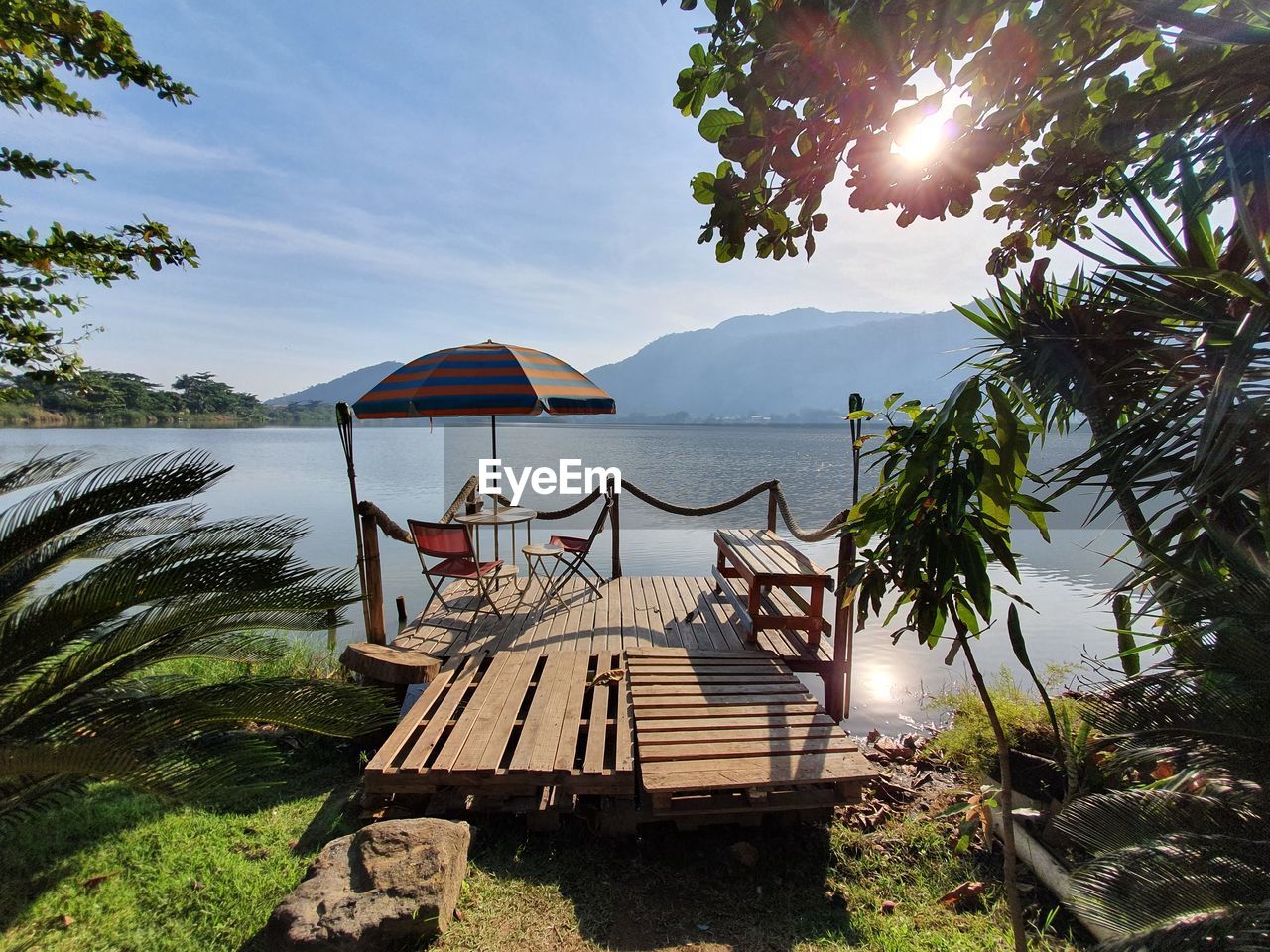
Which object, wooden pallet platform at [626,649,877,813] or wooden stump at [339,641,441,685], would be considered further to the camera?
wooden stump at [339,641,441,685]

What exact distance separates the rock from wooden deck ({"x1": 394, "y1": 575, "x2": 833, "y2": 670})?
1.85 meters

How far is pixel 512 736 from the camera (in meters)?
3.50

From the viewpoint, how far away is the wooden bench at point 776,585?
174 inches

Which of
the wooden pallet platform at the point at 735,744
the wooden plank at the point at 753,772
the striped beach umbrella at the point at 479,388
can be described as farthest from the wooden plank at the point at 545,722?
the striped beach umbrella at the point at 479,388

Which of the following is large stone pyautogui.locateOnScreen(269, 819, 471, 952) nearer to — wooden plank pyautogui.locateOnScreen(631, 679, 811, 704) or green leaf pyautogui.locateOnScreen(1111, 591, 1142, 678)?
wooden plank pyautogui.locateOnScreen(631, 679, 811, 704)

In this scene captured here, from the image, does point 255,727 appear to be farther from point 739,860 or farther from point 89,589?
point 739,860

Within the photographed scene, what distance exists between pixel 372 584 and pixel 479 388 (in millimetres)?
1982

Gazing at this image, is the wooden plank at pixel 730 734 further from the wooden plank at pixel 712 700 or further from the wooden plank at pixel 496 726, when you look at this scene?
the wooden plank at pixel 496 726

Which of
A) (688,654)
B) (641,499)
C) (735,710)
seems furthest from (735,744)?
(641,499)

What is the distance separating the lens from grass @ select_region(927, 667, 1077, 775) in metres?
3.52

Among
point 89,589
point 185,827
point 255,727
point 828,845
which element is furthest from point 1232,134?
point 255,727

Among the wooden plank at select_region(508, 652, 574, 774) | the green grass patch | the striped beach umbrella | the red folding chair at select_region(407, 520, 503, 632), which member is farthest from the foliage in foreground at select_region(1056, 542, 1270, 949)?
the red folding chair at select_region(407, 520, 503, 632)

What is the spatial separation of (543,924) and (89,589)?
2.47m

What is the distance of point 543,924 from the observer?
8.12ft
